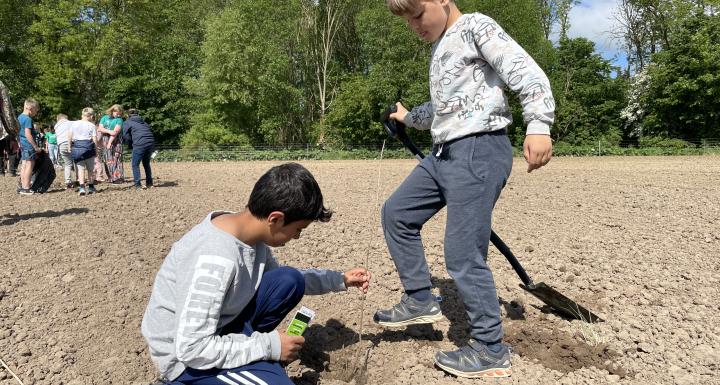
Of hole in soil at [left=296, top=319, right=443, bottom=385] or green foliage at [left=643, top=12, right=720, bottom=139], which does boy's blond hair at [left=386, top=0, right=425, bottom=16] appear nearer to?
hole in soil at [left=296, top=319, right=443, bottom=385]

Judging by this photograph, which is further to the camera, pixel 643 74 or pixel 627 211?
pixel 643 74

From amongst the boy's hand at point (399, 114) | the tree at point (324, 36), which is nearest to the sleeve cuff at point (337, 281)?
the boy's hand at point (399, 114)

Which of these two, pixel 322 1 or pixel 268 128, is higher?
pixel 322 1

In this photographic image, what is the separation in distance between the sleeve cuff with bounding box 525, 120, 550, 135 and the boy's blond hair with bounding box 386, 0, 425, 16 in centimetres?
85

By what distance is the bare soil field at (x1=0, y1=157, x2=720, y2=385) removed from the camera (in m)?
3.12

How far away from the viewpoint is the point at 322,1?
3809 cm

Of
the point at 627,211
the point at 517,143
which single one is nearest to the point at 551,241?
the point at 627,211

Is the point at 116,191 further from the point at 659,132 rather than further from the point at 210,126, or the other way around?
the point at 659,132

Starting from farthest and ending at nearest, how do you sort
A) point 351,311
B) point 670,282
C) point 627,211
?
point 627,211 → point 670,282 → point 351,311

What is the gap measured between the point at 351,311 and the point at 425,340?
621mm

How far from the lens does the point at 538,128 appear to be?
258cm

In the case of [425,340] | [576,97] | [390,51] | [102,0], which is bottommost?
[425,340]

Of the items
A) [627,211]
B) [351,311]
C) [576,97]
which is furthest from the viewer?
[576,97]

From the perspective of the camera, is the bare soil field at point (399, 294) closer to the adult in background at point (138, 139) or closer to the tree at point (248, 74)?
the adult in background at point (138, 139)
